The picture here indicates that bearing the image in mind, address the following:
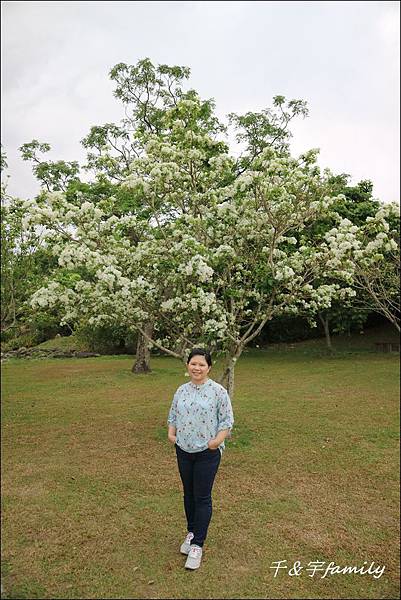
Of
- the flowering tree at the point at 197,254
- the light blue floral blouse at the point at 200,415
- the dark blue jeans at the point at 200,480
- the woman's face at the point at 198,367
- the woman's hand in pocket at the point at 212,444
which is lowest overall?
the dark blue jeans at the point at 200,480

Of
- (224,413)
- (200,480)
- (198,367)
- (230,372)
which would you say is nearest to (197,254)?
(230,372)

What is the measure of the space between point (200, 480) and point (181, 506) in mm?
1646

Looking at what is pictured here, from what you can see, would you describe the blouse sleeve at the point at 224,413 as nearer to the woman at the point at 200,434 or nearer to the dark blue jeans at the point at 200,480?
the woman at the point at 200,434

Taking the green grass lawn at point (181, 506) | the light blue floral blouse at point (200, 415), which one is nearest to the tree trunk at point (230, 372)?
the green grass lawn at point (181, 506)

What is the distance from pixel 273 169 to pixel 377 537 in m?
5.34

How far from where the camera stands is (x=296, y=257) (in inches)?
352

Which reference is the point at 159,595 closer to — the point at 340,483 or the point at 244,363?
the point at 340,483

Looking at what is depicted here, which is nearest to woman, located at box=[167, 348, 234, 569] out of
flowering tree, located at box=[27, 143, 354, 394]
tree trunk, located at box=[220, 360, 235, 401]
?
flowering tree, located at box=[27, 143, 354, 394]

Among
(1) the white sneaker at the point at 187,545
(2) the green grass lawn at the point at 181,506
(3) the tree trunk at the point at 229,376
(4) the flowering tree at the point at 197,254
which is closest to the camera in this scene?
(2) the green grass lawn at the point at 181,506

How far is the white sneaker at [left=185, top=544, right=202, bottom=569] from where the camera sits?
4684 mm

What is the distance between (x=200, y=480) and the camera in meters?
4.71

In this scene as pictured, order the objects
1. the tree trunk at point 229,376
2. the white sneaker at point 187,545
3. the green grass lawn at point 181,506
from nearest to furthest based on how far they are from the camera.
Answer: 1. the green grass lawn at point 181,506
2. the white sneaker at point 187,545
3. the tree trunk at point 229,376

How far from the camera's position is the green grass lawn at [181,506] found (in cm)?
457

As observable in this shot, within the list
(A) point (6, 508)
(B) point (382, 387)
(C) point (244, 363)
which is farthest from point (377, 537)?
(C) point (244, 363)
